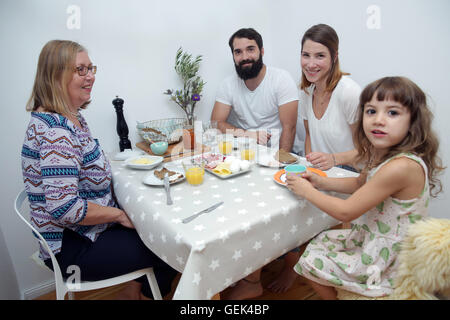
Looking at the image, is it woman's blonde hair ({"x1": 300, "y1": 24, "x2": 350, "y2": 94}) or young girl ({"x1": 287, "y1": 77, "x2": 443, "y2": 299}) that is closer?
young girl ({"x1": 287, "y1": 77, "x2": 443, "y2": 299})

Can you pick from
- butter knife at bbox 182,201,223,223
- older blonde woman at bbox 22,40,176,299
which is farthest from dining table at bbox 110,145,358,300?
older blonde woman at bbox 22,40,176,299

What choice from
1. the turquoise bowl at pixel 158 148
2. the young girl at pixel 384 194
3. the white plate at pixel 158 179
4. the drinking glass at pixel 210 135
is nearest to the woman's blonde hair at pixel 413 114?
the young girl at pixel 384 194

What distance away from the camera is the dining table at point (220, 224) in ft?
2.54

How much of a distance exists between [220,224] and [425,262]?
55cm

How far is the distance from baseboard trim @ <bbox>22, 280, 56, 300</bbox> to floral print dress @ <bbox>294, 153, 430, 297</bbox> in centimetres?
154

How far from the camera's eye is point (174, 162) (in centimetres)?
137

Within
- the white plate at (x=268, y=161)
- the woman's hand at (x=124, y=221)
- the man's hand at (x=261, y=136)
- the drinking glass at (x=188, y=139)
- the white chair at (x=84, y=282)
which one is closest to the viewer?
the white chair at (x=84, y=282)

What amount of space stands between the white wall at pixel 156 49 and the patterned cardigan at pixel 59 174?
62 centimetres

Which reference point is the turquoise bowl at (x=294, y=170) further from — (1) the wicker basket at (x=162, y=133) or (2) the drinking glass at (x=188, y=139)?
(1) the wicker basket at (x=162, y=133)

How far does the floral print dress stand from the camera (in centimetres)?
87

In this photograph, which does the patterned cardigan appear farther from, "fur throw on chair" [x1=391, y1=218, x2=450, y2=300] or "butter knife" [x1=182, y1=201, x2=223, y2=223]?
"fur throw on chair" [x1=391, y1=218, x2=450, y2=300]

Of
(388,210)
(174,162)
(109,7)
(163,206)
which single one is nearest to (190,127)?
(174,162)

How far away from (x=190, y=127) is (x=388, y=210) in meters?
1.10

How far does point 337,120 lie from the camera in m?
1.55
